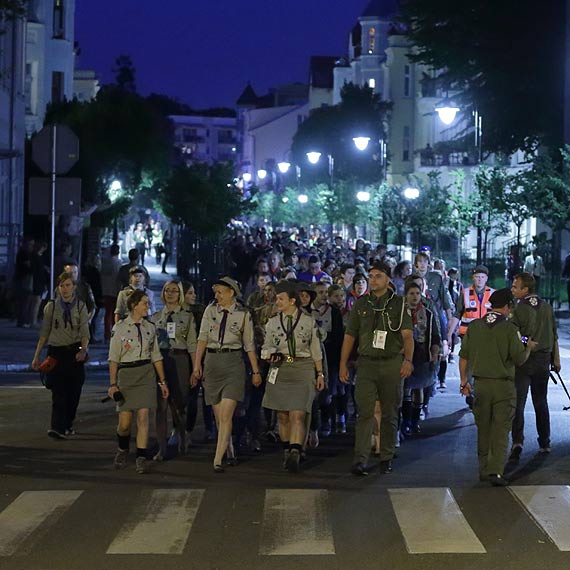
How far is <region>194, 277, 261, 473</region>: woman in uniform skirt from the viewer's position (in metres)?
12.7

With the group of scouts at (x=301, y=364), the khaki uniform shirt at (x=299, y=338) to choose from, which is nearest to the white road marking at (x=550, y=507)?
the group of scouts at (x=301, y=364)

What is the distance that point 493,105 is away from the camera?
1736 inches

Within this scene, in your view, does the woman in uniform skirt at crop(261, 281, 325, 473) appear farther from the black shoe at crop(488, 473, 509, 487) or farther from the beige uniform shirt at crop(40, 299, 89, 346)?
the beige uniform shirt at crop(40, 299, 89, 346)

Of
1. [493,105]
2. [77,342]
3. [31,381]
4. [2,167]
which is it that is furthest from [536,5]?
[77,342]

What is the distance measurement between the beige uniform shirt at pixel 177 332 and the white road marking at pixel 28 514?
2308 millimetres

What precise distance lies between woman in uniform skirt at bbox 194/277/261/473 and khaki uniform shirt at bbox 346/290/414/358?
104 cm

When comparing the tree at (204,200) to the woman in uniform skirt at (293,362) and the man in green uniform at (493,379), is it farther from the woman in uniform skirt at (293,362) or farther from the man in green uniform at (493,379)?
the man in green uniform at (493,379)

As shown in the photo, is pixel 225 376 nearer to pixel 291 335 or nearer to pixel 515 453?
pixel 291 335

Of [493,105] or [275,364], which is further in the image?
[493,105]

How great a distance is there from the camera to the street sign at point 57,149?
20.7 metres

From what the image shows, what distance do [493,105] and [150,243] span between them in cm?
3210

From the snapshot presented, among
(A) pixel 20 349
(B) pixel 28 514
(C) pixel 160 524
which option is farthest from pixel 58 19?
(C) pixel 160 524

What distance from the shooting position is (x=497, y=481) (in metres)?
11.8

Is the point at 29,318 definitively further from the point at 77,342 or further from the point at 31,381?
the point at 77,342
